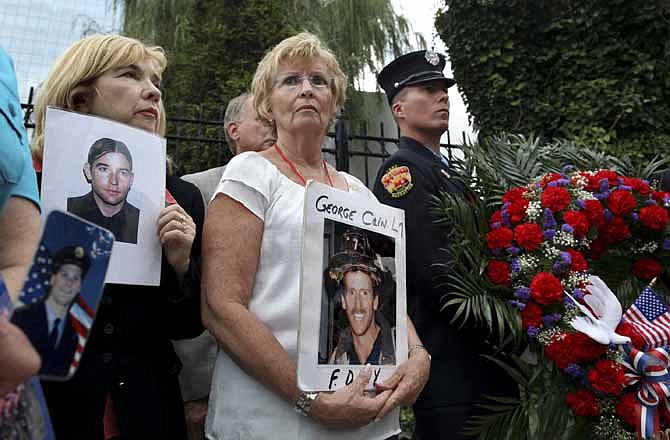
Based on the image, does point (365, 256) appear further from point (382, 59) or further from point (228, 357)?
point (382, 59)

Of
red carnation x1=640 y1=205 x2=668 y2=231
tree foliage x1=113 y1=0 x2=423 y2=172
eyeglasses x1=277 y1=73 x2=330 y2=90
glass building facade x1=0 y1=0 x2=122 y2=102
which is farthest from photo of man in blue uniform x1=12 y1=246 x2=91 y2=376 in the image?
glass building facade x1=0 y1=0 x2=122 y2=102

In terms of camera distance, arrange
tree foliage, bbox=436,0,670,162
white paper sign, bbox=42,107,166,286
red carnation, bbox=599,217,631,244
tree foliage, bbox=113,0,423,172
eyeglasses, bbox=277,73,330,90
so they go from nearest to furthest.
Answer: white paper sign, bbox=42,107,166,286
eyeglasses, bbox=277,73,330,90
red carnation, bbox=599,217,631,244
tree foliage, bbox=436,0,670,162
tree foliage, bbox=113,0,423,172

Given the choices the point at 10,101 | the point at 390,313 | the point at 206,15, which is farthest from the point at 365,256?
the point at 206,15

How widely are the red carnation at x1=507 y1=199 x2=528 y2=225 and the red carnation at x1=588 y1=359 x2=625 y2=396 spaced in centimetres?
60

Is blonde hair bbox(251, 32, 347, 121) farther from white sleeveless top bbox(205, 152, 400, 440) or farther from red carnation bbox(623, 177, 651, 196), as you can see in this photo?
red carnation bbox(623, 177, 651, 196)

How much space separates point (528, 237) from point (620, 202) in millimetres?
417

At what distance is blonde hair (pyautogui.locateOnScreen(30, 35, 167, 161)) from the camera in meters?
2.02

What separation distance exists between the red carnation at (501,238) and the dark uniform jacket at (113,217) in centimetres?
137

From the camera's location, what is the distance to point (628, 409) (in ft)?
7.91

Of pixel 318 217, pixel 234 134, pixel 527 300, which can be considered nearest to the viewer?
pixel 318 217

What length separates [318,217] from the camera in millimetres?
1814

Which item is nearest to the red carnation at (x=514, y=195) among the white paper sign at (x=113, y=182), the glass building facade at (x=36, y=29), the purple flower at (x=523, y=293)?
the purple flower at (x=523, y=293)

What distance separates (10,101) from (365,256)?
102cm

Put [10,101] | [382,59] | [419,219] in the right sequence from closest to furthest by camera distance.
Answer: [10,101] < [419,219] < [382,59]
